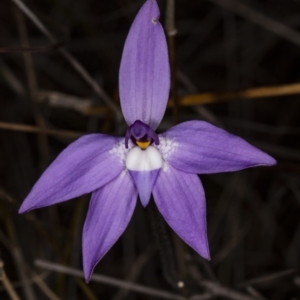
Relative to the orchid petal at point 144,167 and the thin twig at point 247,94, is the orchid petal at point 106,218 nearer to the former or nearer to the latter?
the orchid petal at point 144,167

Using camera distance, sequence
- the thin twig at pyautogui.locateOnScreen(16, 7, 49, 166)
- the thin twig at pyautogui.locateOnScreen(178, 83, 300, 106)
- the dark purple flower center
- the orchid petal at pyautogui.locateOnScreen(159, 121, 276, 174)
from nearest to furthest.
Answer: the orchid petal at pyautogui.locateOnScreen(159, 121, 276, 174) < the dark purple flower center < the thin twig at pyautogui.locateOnScreen(178, 83, 300, 106) < the thin twig at pyautogui.locateOnScreen(16, 7, 49, 166)

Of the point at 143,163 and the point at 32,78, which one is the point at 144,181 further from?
the point at 32,78

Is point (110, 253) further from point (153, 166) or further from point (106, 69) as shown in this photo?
point (153, 166)

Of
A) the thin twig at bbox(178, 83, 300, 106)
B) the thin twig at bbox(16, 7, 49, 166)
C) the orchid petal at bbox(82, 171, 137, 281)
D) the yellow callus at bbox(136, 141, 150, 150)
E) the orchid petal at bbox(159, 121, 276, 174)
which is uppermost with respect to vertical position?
the thin twig at bbox(16, 7, 49, 166)

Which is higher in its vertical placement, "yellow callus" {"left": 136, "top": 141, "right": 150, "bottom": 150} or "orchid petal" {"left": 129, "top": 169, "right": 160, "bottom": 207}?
"yellow callus" {"left": 136, "top": 141, "right": 150, "bottom": 150}

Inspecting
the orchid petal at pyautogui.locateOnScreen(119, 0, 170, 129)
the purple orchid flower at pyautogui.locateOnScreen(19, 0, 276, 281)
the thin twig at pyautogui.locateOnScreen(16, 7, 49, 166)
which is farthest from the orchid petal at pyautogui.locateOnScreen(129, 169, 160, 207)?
the thin twig at pyautogui.locateOnScreen(16, 7, 49, 166)

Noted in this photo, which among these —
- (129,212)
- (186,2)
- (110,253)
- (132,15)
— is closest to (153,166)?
(129,212)

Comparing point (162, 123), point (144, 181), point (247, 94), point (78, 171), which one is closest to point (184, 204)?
point (144, 181)

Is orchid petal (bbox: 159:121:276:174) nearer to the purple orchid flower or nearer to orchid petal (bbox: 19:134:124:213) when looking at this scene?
the purple orchid flower
